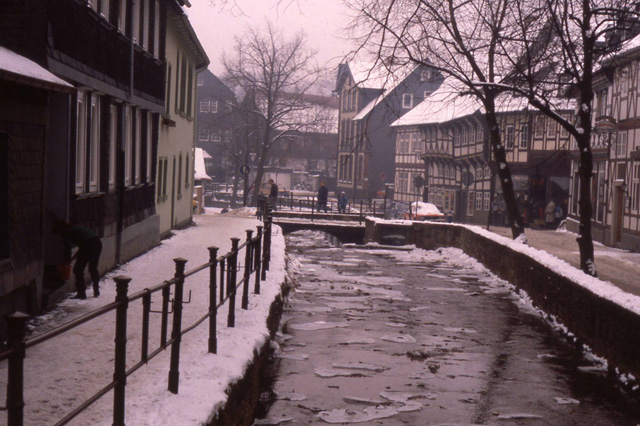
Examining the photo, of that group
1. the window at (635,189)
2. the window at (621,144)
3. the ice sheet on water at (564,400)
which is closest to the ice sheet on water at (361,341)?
the ice sheet on water at (564,400)

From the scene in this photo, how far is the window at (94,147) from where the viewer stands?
49.0 feet

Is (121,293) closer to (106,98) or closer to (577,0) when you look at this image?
(106,98)

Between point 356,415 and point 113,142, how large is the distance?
936 cm

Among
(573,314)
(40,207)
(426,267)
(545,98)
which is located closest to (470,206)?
(426,267)

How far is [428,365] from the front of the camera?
11562 millimetres

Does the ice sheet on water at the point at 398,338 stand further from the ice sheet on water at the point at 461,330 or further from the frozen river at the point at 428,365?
the ice sheet on water at the point at 461,330

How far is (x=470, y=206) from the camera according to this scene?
5378 centimetres

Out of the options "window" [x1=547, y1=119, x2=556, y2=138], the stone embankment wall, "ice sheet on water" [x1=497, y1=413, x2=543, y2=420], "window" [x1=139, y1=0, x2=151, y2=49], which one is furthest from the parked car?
"ice sheet on water" [x1=497, y1=413, x2=543, y2=420]

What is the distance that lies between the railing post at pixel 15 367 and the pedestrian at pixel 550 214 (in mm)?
42664

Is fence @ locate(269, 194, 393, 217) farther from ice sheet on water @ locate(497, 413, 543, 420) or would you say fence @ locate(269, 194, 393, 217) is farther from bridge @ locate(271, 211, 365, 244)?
ice sheet on water @ locate(497, 413, 543, 420)

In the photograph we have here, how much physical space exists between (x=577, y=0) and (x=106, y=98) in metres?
8.17

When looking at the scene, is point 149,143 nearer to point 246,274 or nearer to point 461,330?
point 461,330

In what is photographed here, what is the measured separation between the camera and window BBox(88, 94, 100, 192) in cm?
1494

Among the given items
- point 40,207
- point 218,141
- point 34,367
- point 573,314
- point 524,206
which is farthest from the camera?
point 218,141
